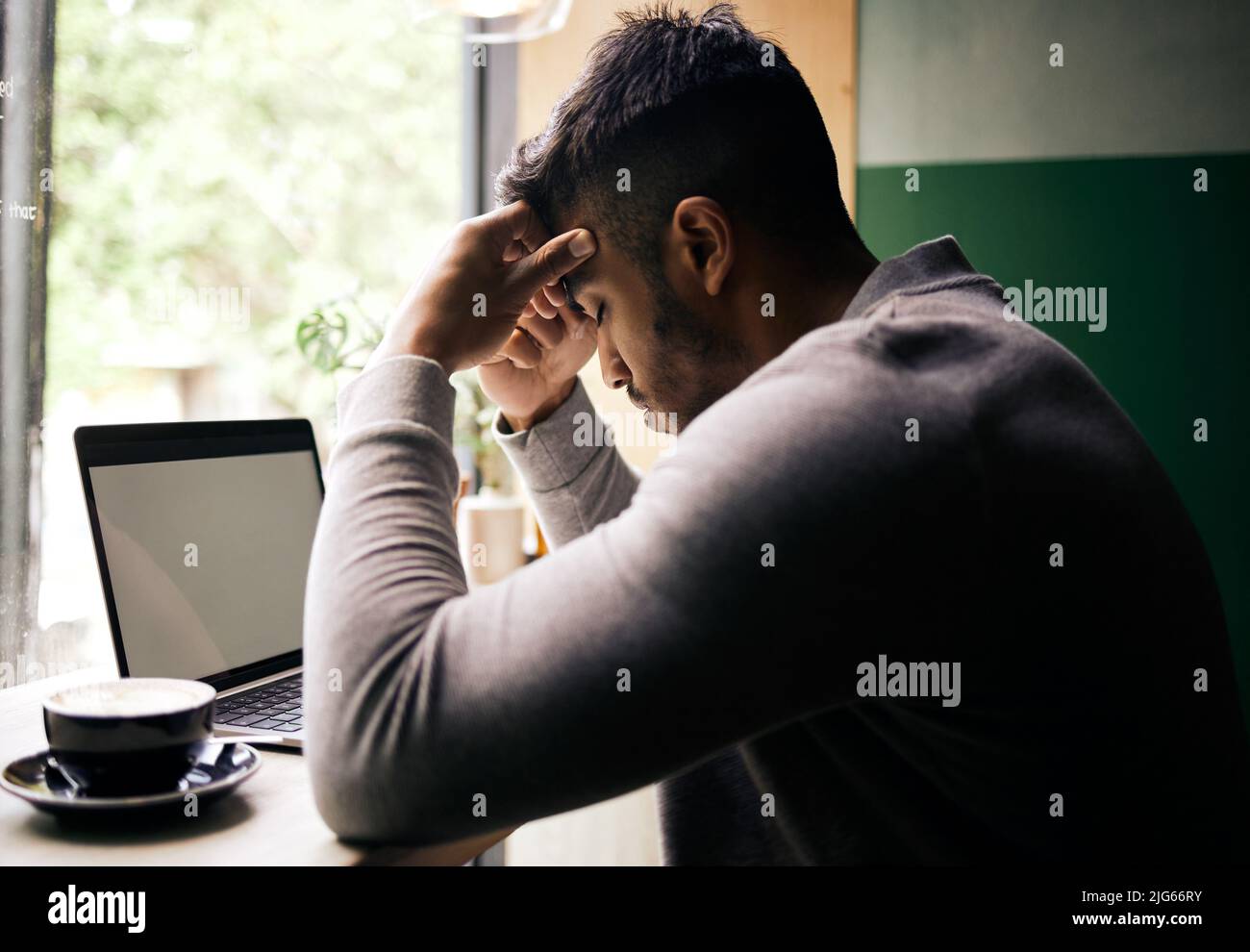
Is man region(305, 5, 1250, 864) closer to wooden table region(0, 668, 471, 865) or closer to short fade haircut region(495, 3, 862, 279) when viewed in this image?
wooden table region(0, 668, 471, 865)

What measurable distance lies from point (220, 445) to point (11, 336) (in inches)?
19.0

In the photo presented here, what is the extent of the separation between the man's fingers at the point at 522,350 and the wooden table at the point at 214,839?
1.72 ft

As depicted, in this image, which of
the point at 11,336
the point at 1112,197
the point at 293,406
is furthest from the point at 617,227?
the point at 293,406

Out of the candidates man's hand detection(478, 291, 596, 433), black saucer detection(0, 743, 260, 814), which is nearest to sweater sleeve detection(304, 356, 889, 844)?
black saucer detection(0, 743, 260, 814)

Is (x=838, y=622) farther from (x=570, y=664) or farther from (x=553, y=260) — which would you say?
(x=553, y=260)

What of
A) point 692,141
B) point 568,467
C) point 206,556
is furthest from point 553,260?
point 206,556

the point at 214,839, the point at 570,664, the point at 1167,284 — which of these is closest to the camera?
the point at 570,664

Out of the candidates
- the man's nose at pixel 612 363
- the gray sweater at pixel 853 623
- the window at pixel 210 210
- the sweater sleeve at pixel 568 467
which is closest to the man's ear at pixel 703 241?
the man's nose at pixel 612 363

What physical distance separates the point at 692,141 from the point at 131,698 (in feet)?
2.09

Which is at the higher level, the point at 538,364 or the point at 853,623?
the point at 538,364

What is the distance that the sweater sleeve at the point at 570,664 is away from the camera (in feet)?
1.84

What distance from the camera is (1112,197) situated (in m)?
2.16

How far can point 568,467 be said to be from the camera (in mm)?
1220

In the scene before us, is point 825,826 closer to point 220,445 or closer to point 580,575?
point 580,575
